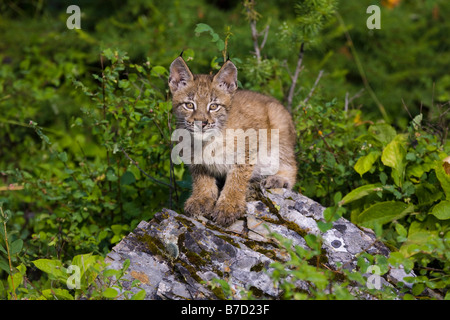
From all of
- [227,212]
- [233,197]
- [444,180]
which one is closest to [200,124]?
[233,197]

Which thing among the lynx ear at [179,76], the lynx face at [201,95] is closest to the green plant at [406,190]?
the lynx face at [201,95]

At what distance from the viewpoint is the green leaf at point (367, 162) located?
4250 mm

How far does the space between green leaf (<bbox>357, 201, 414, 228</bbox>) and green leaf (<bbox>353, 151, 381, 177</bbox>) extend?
395mm

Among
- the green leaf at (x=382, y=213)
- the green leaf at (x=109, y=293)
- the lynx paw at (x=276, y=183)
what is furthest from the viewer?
the lynx paw at (x=276, y=183)

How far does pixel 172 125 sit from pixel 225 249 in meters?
1.61

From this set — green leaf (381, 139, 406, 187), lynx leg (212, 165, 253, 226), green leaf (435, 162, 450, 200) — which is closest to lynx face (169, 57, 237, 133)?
lynx leg (212, 165, 253, 226)

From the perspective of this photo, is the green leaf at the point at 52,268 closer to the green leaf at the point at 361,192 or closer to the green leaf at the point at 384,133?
the green leaf at the point at 361,192

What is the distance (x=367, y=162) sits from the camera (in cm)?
427

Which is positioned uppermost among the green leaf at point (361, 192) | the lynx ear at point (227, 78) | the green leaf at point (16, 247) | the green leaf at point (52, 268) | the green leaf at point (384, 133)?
the lynx ear at point (227, 78)

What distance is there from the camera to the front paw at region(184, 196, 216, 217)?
399 cm

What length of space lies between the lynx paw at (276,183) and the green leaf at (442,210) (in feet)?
4.28

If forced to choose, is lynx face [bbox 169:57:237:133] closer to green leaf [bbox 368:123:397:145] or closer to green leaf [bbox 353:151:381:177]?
green leaf [bbox 353:151:381:177]

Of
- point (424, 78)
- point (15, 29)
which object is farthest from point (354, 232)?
point (15, 29)

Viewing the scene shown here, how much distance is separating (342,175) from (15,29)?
5955 mm
